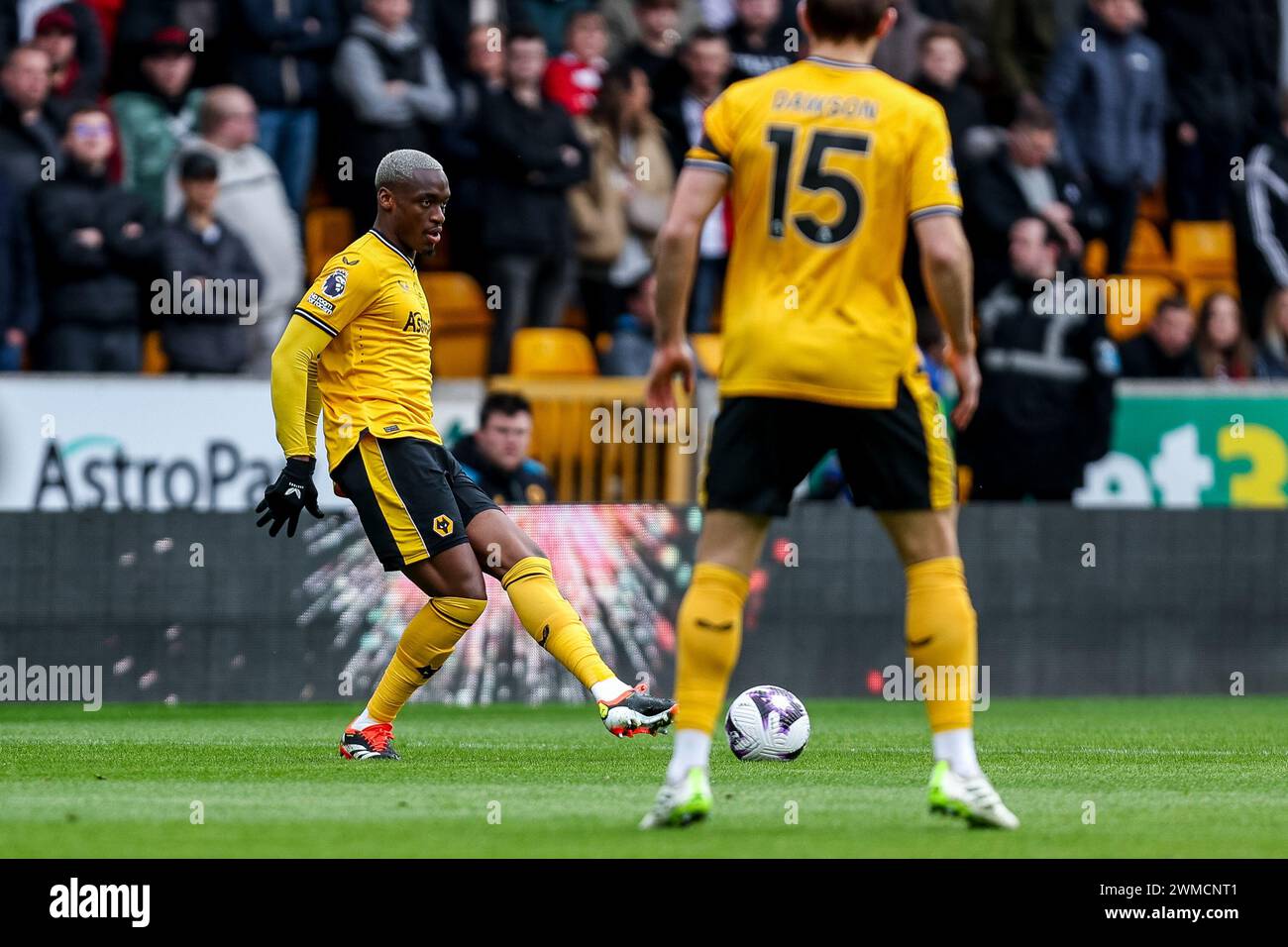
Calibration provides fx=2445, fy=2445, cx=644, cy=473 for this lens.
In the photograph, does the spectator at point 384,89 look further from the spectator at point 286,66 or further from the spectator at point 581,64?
the spectator at point 581,64

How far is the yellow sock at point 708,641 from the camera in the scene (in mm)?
6906

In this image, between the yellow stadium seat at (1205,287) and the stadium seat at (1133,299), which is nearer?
the stadium seat at (1133,299)

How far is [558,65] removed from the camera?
645 inches

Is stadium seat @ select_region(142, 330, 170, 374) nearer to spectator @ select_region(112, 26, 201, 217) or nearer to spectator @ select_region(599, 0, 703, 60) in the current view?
spectator @ select_region(112, 26, 201, 217)

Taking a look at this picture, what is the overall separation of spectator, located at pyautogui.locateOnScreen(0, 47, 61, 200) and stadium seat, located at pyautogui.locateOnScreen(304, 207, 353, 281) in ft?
6.45

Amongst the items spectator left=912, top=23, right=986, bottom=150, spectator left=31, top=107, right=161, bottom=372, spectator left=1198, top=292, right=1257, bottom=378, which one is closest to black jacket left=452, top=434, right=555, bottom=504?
spectator left=31, top=107, right=161, bottom=372

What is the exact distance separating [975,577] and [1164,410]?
224 centimetres

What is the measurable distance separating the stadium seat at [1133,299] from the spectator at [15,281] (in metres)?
6.90

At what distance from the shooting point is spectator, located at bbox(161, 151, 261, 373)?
47.4ft

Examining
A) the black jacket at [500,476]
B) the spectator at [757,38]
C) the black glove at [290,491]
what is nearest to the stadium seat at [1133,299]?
the spectator at [757,38]

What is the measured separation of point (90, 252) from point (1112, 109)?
753 centimetres

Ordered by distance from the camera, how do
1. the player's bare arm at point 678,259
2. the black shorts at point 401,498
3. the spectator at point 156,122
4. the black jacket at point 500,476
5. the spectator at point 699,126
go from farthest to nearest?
the spectator at point 699,126, the spectator at point 156,122, the black jacket at point 500,476, the black shorts at point 401,498, the player's bare arm at point 678,259

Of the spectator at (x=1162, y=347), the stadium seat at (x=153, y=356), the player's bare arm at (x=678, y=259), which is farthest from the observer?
the spectator at (x=1162, y=347)
